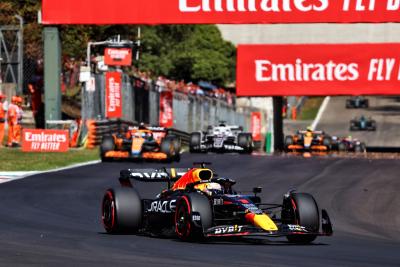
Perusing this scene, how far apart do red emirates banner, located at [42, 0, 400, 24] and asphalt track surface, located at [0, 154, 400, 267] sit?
13.5 feet

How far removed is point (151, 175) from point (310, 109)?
3094 inches

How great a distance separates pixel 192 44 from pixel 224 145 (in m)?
48.9

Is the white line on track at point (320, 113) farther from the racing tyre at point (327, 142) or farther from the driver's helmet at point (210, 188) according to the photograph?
the driver's helmet at point (210, 188)

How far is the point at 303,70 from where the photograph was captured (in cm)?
4147

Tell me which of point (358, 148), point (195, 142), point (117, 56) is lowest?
point (358, 148)

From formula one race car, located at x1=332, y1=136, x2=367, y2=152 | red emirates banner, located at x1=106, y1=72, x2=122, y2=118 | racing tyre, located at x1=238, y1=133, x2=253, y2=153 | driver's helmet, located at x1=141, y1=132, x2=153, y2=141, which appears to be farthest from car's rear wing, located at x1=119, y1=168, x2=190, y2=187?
formula one race car, located at x1=332, y1=136, x2=367, y2=152

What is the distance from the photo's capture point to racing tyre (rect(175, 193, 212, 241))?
12.2 metres

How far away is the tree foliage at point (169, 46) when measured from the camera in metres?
48.6

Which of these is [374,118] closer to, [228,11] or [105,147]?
[228,11]

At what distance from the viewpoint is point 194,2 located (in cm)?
3269

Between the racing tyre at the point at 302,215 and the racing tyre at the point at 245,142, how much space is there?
25.5 m

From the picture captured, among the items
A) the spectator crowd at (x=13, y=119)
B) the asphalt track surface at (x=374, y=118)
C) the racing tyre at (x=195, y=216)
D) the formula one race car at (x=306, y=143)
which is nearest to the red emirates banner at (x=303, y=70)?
the formula one race car at (x=306, y=143)

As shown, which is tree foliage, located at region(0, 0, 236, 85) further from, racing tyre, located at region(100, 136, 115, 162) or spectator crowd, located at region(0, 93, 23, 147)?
racing tyre, located at region(100, 136, 115, 162)

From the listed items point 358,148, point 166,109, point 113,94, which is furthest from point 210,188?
point 358,148
